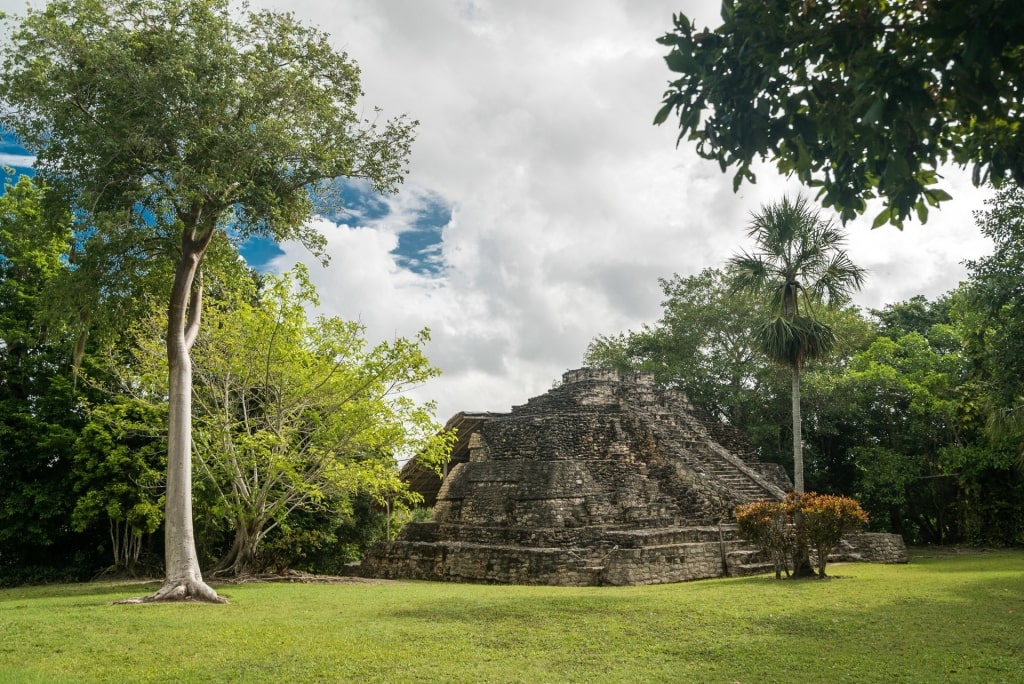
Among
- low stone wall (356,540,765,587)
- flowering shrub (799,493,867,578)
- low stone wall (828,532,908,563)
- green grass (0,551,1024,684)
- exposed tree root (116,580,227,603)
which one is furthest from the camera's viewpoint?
low stone wall (828,532,908,563)

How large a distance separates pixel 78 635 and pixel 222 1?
9823 mm

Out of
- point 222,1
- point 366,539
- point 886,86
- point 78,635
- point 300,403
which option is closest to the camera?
point 886,86

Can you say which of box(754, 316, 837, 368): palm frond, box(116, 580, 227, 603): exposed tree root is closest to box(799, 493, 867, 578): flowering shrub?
box(754, 316, 837, 368): palm frond

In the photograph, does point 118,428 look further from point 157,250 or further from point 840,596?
point 840,596

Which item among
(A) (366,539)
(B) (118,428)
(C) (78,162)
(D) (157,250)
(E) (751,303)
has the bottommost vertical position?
(A) (366,539)

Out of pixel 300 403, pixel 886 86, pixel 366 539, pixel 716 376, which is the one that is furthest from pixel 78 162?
pixel 716 376

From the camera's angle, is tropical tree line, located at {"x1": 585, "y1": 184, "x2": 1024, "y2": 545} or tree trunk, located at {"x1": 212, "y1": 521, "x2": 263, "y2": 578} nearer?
tropical tree line, located at {"x1": 585, "y1": 184, "x2": 1024, "y2": 545}

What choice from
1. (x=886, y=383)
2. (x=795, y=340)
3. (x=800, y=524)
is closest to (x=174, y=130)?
(x=800, y=524)

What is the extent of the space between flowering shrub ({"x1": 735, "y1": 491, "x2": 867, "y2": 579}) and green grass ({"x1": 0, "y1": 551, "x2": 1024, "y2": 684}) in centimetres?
119

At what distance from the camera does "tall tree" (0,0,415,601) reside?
11.4m

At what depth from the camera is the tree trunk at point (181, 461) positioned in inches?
428

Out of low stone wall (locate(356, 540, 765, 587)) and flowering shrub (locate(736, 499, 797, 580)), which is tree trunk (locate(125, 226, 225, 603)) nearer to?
low stone wall (locate(356, 540, 765, 587))

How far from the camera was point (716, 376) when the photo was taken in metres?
28.9

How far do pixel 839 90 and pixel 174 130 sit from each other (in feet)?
32.9
